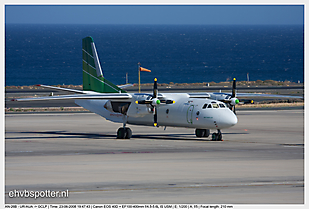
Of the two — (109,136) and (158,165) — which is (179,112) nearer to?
(109,136)

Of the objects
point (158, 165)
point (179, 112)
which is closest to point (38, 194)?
point (158, 165)

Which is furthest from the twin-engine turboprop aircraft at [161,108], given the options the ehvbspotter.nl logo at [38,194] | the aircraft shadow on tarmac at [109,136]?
the ehvbspotter.nl logo at [38,194]

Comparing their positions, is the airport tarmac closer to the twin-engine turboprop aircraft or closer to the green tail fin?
the twin-engine turboprop aircraft

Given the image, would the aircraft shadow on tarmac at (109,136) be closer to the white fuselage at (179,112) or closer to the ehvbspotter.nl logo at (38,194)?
the white fuselage at (179,112)

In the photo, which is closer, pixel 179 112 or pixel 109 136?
pixel 179 112

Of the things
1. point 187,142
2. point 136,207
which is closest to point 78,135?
point 187,142
